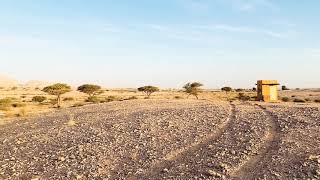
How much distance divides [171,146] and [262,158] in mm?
3934

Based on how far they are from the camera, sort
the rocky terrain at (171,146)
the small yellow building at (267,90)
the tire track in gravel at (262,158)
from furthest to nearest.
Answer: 1. the small yellow building at (267,90)
2. the rocky terrain at (171,146)
3. the tire track in gravel at (262,158)

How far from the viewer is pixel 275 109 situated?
2617cm

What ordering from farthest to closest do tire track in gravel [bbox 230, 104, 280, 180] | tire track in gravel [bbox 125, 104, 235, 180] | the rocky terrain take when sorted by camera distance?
1. the rocky terrain
2. tire track in gravel [bbox 125, 104, 235, 180]
3. tire track in gravel [bbox 230, 104, 280, 180]

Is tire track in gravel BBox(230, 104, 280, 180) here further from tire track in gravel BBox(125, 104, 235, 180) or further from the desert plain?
tire track in gravel BBox(125, 104, 235, 180)

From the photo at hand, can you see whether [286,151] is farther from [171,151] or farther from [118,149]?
[118,149]

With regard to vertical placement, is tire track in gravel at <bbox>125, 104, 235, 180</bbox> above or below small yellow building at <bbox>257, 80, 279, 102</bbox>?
below

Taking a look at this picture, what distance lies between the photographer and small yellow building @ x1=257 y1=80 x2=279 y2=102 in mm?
37906

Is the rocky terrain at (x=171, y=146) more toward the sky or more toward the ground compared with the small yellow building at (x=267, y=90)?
more toward the ground

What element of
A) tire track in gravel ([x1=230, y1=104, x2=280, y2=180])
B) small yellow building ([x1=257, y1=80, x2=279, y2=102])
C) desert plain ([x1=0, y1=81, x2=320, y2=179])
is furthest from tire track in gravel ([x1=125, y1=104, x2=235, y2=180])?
small yellow building ([x1=257, y1=80, x2=279, y2=102])

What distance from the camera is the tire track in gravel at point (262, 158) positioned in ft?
45.1

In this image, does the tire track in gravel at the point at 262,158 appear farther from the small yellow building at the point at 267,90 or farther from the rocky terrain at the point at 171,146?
the small yellow building at the point at 267,90

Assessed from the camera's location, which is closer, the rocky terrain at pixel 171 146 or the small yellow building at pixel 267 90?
the rocky terrain at pixel 171 146

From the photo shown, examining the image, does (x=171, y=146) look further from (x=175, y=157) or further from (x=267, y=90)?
(x=267, y=90)

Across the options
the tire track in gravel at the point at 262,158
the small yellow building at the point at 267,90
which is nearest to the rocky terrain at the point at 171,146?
the tire track in gravel at the point at 262,158
